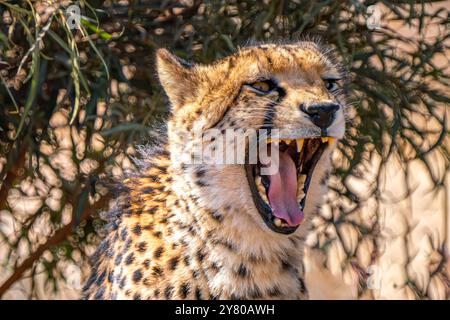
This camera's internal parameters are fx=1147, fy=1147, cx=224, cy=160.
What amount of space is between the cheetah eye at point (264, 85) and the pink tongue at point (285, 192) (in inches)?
6.3

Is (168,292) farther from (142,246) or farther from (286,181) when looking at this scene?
(286,181)

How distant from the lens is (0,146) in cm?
371

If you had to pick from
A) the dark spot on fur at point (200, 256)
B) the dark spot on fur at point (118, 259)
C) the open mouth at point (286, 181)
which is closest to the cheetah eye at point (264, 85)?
the open mouth at point (286, 181)

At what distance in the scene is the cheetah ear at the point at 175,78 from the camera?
2.65 meters

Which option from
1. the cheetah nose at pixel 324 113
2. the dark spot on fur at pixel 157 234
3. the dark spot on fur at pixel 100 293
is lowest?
the dark spot on fur at pixel 100 293

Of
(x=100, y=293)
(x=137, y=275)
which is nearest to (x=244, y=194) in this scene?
(x=137, y=275)

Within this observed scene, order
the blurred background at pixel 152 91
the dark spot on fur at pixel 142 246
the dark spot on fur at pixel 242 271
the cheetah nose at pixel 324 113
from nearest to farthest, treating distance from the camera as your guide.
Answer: the cheetah nose at pixel 324 113 → the dark spot on fur at pixel 242 271 → the dark spot on fur at pixel 142 246 → the blurred background at pixel 152 91

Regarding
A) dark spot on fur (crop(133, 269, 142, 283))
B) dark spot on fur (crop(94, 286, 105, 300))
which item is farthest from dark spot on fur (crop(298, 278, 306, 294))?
dark spot on fur (crop(94, 286, 105, 300))

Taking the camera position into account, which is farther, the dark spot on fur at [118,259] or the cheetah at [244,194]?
the dark spot on fur at [118,259]

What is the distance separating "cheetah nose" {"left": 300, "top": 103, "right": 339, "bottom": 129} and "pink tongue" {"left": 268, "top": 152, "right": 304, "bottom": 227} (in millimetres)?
151

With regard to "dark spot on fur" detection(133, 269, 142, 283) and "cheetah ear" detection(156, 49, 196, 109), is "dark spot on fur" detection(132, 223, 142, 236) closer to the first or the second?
"dark spot on fur" detection(133, 269, 142, 283)

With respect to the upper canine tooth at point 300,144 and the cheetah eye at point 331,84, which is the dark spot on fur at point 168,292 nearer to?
the upper canine tooth at point 300,144
